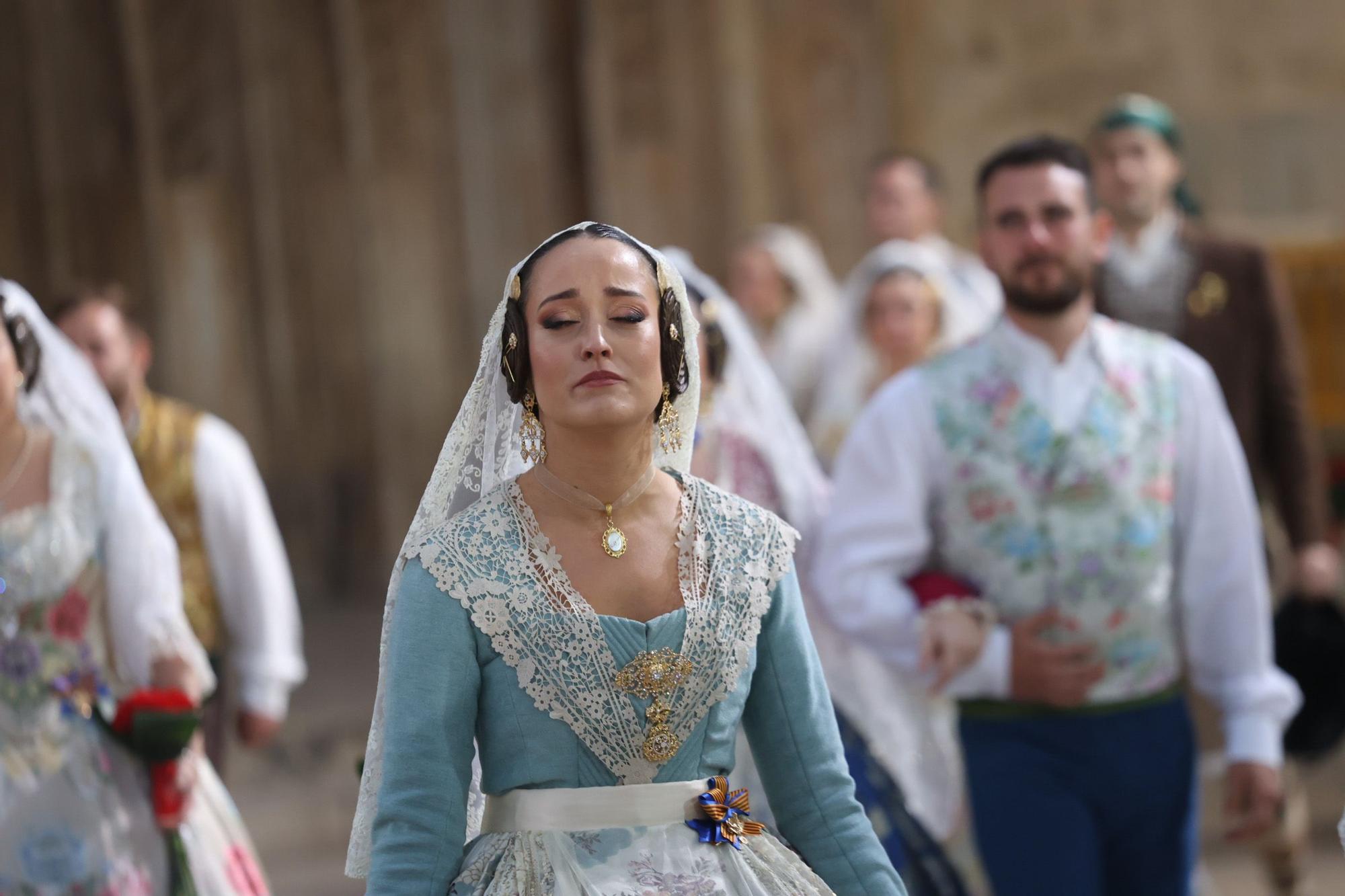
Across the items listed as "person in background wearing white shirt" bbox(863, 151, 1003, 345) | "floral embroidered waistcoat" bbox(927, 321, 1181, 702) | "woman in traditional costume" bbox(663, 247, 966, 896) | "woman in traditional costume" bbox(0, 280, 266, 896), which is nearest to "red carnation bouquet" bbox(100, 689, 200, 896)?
"woman in traditional costume" bbox(0, 280, 266, 896)

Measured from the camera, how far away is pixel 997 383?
4.46 metres

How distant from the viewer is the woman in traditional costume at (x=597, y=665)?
2625mm

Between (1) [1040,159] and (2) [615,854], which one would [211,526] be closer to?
(1) [1040,159]

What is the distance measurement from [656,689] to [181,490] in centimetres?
328

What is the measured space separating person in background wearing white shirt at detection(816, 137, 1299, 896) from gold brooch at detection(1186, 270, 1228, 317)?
1.29 m

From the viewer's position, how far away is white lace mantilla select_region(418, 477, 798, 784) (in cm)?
269

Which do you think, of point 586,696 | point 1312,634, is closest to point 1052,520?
point 1312,634

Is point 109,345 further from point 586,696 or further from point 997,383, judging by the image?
point 586,696

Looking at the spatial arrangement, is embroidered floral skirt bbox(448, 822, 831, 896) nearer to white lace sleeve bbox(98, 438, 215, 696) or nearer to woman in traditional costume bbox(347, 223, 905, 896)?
woman in traditional costume bbox(347, 223, 905, 896)

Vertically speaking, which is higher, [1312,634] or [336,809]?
[1312,634]

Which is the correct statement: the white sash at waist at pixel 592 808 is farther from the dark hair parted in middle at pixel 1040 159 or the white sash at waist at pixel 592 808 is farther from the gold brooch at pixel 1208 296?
the gold brooch at pixel 1208 296

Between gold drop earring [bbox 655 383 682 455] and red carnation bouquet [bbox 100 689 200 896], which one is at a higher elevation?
gold drop earring [bbox 655 383 682 455]

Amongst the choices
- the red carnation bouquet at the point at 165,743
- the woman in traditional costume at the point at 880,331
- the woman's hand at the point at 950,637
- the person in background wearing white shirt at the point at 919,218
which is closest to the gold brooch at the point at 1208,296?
the woman in traditional costume at the point at 880,331

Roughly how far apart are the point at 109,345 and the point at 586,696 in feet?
11.1
